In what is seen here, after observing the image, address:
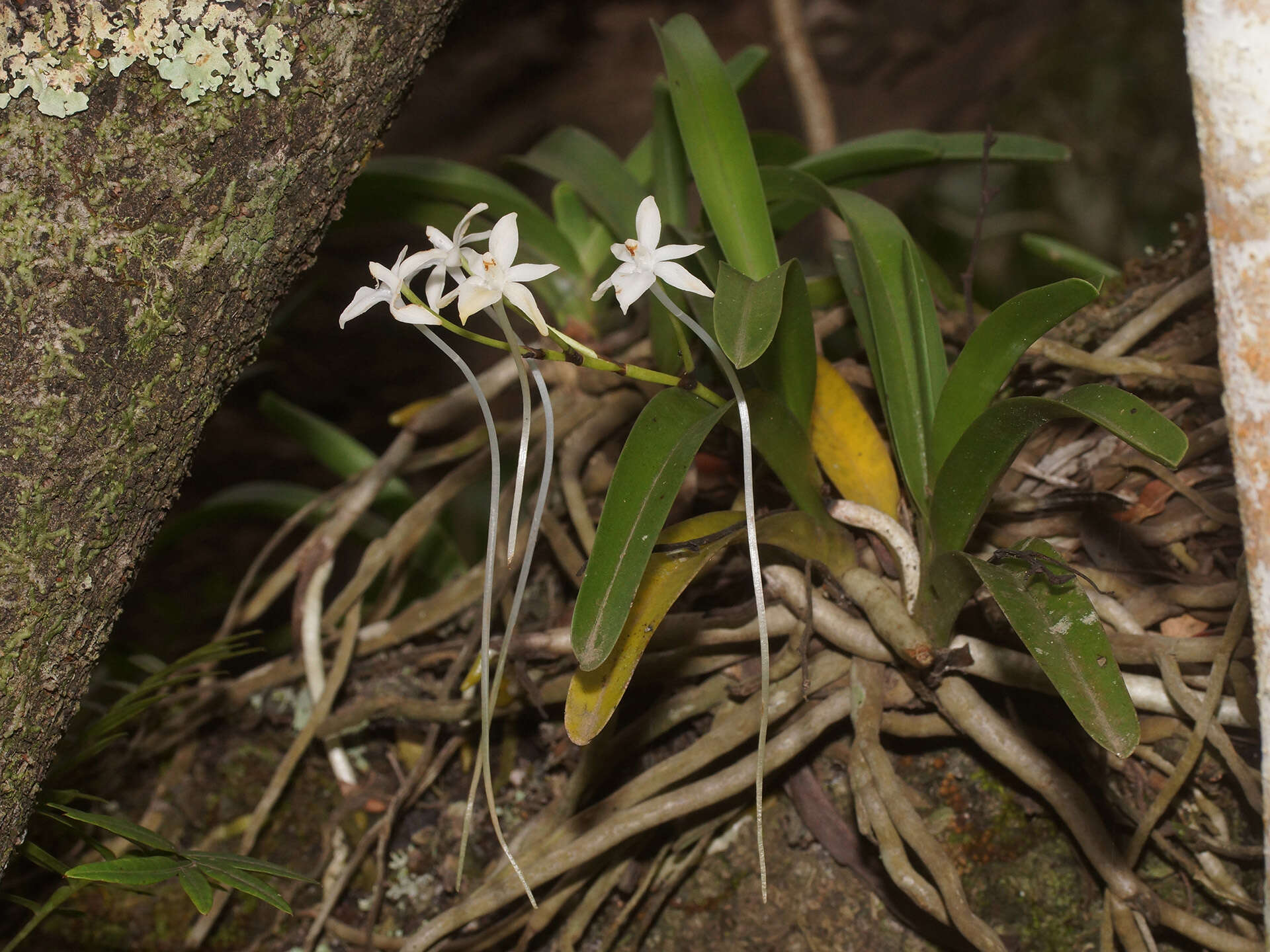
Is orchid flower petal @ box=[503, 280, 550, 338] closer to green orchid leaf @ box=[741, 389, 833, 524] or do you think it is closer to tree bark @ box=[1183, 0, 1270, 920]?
green orchid leaf @ box=[741, 389, 833, 524]

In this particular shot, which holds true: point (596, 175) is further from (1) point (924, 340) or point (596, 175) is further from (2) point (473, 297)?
(2) point (473, 297)

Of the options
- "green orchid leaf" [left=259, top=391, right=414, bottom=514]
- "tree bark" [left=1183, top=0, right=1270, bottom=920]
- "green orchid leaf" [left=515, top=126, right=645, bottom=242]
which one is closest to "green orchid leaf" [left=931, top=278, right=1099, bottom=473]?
"tree bark" [left=1183, top=0, right=1270, bottom=920]

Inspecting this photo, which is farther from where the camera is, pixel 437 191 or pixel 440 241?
pixel 437 191

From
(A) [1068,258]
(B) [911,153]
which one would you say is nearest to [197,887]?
(B) [911,153]

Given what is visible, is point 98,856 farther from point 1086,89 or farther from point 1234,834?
point 1086,89

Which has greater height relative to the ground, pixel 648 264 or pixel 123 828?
pixel 648 264

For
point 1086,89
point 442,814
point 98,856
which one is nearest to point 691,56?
point 442,814
